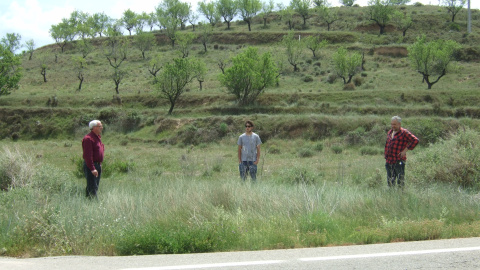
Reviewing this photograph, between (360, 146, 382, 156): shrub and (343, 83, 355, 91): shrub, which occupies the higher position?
(343, 83, 355, 91): shrub

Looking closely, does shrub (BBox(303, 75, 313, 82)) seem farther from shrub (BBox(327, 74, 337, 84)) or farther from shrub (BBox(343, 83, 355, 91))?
shrub (BBox(343, 83, 355, 91))

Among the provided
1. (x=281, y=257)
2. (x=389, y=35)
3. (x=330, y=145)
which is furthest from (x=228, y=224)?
(x=389, y=35)

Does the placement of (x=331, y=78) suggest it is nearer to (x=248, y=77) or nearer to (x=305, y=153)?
(x=248, y=77)

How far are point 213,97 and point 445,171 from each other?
36098 millimetres

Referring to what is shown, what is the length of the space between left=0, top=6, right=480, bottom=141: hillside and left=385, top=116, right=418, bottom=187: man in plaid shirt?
23964mm

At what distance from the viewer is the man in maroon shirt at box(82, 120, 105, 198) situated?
877cm

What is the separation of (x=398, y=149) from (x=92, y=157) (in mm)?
7111

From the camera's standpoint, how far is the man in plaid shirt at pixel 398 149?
383 inches

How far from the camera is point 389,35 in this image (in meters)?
75.2

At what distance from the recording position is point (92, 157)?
888cm

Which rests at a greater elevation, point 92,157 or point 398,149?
point 92,157

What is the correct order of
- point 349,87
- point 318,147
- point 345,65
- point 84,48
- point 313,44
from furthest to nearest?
point 84,48 → point 313,44 → point 345,65 → point 349,87 → point 318,147

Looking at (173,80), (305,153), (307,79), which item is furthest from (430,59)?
(173,80)

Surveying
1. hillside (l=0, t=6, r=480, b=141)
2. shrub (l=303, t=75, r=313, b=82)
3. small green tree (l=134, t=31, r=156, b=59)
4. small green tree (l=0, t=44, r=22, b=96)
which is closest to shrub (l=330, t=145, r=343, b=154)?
hillside (l=0, t=6, r=480, b=141)
